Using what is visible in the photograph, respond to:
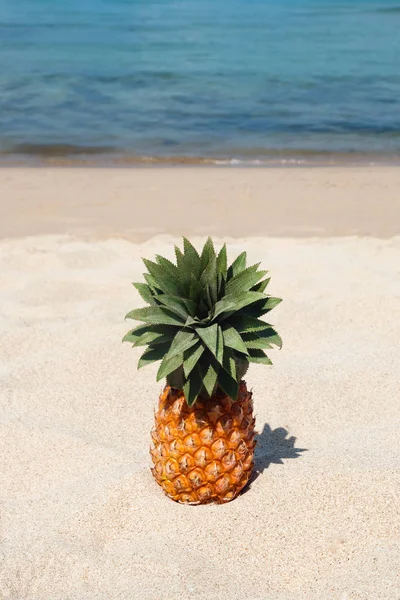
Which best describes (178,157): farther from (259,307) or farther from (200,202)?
(259,307)

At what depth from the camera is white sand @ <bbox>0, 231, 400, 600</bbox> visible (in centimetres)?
338

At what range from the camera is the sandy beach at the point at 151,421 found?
3.40 m

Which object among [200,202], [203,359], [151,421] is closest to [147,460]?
[151,421]

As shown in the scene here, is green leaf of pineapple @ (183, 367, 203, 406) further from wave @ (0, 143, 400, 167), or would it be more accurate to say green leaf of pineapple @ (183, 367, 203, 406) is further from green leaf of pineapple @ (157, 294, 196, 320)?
wave @ (0, 143, 400, 167)

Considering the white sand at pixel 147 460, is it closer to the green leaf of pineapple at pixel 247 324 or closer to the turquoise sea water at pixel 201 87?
the green leaf of pineapple at pixel 247 324

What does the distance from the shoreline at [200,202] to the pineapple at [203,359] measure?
16.1 feet

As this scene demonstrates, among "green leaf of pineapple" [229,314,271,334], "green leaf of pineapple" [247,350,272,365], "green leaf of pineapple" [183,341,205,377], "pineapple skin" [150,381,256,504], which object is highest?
"green leaf of pineapple" [229,314,271,334]

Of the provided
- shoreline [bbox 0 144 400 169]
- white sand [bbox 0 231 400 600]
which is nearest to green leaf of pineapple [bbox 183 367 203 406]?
white sand [bbox 0 231 400 600]

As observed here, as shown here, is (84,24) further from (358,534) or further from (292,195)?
(358,534)

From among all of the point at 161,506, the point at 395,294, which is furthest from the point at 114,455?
the point at 395,294

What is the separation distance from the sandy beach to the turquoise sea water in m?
6.65

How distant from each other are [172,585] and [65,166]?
10976 millimetres

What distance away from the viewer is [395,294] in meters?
6.43

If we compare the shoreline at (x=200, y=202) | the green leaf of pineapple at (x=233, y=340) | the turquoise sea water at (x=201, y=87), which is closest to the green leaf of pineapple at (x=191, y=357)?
the green leaf of pineapple at (x=233, y=340)
